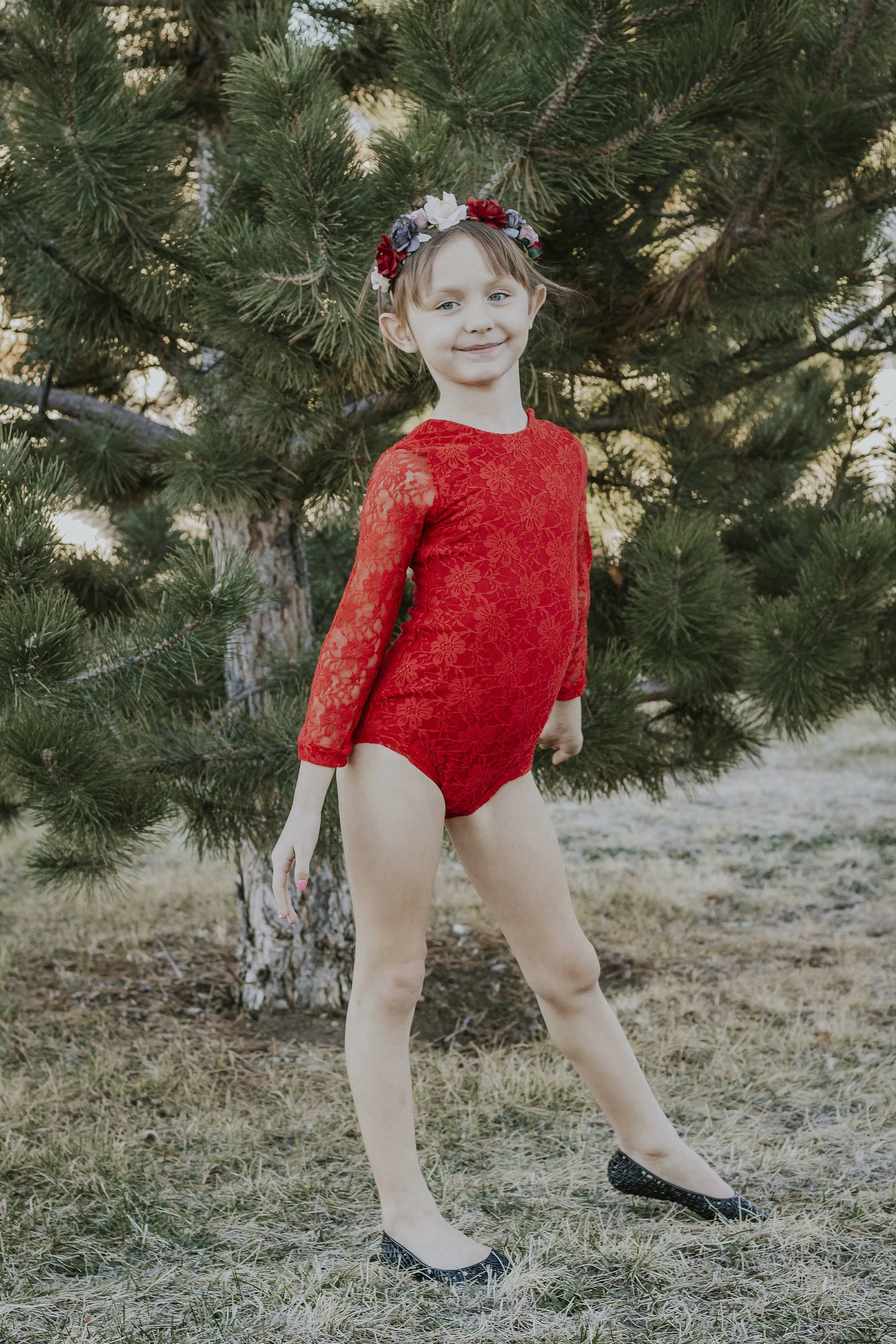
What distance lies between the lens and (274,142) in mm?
1728

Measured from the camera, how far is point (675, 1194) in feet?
5.72

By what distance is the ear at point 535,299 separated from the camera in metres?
1.59

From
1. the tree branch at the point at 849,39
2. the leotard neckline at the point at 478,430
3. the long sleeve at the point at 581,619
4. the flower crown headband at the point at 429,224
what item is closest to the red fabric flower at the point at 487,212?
the flower crown headband at the point at 429,224

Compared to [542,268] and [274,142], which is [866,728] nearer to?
[542,268]

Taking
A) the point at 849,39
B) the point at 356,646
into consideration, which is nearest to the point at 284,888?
the point at 356,646

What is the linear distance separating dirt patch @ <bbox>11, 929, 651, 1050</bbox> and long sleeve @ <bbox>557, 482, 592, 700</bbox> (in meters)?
1.21

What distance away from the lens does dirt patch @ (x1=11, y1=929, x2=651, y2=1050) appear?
112 inches

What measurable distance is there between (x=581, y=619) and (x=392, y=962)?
1.98 ft

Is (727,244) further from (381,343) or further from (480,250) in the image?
(480,250)

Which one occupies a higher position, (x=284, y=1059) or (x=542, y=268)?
(x=542, y=268)

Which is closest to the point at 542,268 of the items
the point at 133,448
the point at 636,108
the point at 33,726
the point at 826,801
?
the point at 636,108

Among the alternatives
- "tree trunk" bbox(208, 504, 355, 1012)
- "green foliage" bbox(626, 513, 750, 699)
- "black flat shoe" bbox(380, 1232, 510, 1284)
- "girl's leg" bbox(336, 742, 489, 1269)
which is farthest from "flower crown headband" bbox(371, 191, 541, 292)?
"black flat shoe" bbox(380, 1232, 510, 1284)

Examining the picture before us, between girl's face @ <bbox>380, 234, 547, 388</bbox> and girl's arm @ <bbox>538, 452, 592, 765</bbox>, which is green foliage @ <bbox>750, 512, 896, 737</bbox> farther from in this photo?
girl's face @ <bbox>380, 234, 547, 388</bbox>

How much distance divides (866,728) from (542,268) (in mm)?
6360
